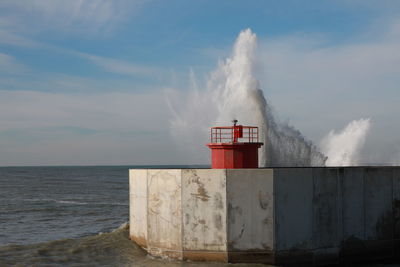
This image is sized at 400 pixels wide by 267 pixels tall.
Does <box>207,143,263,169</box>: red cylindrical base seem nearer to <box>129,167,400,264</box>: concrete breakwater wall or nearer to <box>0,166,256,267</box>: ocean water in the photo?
<box>129,167,400,264</box>: concrete breakwater wall

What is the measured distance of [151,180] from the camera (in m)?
12.8

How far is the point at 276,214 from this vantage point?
11.3 meters

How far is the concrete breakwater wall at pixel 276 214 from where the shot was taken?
11320 mm

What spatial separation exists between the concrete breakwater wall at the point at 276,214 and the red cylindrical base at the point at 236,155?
1.98m

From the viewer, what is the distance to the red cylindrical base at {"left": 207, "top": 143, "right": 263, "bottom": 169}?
13445mm

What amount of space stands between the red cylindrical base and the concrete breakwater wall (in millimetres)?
1980

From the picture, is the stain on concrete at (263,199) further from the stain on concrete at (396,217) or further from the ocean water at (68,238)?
the stain on concrete at (396,217)

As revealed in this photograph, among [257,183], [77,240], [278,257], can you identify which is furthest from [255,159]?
[77,240]

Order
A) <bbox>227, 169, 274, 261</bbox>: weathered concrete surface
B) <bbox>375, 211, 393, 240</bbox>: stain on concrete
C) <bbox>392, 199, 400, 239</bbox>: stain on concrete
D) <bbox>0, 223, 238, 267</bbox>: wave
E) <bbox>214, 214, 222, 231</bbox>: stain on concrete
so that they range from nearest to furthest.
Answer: <bbox>227, 169, 274, 261</bbox>: weathered concrete surface, <bbox>214, 214, 222, 231</bbox>: stain on concrete, <bbox>375, 211, 393, 240</bbox>: stain on concrete, <bbox>392, 199, 400, 239</bbox>: stain on concrete, <bbox>0, 223, 238, 267</bbox>: wave

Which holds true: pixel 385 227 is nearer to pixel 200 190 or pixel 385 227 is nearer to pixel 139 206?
Result: pixel 200 190

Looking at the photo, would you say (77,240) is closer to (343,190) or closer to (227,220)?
(227,220)

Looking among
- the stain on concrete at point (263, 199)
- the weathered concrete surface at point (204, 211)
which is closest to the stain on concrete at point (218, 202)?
the weathered concrete surface at point (204, 211)

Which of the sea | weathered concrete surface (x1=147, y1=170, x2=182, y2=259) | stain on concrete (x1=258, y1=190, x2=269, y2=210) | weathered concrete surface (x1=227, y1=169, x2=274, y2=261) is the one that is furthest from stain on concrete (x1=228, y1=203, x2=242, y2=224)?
weathered concrete surface (x1=147, y1=170, x2=182, y2=259)

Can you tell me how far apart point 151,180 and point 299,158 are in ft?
47.6
